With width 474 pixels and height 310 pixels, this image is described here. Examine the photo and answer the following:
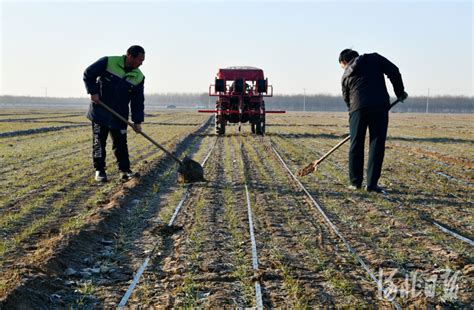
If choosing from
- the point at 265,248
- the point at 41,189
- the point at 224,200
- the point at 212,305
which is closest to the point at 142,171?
the point at 41,189

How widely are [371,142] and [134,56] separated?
3.71 meters

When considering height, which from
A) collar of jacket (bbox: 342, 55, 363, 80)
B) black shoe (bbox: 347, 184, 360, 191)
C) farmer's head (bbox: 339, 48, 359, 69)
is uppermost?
farmer's head (bbox: 339, 48, 359, 69)

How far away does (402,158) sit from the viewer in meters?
13.3

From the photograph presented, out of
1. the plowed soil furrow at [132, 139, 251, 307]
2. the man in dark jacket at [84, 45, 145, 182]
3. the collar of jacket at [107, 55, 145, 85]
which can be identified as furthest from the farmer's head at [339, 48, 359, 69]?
the collar of jacket at [107, 55, 145, 85]

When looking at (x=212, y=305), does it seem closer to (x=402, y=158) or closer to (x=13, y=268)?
(x=13, y=268)

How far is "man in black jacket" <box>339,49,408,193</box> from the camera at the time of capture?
306 inches

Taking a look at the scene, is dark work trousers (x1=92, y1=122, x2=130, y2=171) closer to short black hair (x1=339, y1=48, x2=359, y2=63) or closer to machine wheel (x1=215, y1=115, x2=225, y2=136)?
short black hair (x1=339, y1=48, x2=359, y2=63)

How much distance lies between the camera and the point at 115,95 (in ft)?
27.9

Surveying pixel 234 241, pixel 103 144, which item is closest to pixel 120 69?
pixel 103 144

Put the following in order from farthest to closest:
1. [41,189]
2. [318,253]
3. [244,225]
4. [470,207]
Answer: [41,189], [470,207], [244,225], [318,253]

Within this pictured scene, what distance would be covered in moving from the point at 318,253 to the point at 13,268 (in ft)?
8.23

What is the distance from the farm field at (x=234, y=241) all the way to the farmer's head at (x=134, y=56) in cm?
180

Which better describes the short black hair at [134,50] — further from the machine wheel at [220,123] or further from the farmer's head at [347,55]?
the machine wheel at [220,123]

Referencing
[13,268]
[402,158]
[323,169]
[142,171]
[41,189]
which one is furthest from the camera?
[402,158]
